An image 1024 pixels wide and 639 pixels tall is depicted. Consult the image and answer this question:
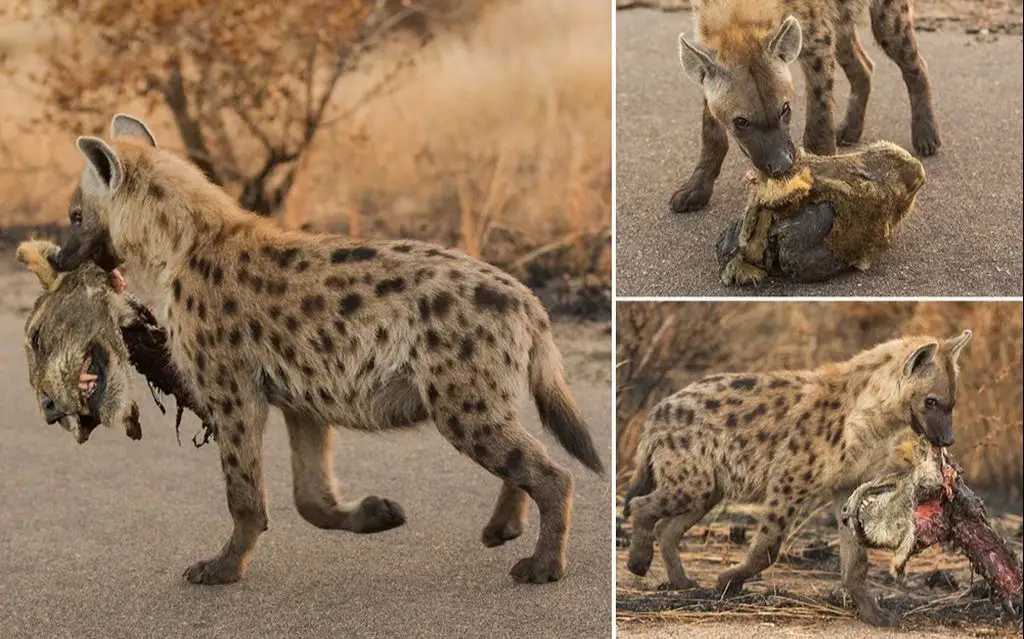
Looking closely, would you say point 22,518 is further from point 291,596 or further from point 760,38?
point 760,38

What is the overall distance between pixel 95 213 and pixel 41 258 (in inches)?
8.2

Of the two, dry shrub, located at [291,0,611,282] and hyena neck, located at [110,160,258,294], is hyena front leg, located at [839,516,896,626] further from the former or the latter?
dry shrub, located at [291,0,611,282]

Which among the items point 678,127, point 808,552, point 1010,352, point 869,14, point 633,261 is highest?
point 869,14

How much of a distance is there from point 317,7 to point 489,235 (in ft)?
5.50

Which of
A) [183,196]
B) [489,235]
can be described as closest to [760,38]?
[183,196]

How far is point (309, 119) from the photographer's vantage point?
28.1 ft

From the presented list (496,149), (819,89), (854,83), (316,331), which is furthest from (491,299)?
(496,149)

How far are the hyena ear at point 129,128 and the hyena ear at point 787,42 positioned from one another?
6.40 ft

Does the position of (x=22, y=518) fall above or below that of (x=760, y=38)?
below

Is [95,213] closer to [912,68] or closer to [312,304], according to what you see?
[312,304]

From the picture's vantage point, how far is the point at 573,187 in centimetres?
835

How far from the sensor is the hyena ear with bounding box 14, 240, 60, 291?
486cm

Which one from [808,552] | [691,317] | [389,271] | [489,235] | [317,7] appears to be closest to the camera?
[389,271]

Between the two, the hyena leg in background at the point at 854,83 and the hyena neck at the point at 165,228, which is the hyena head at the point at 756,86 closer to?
the hyena leg in background at the point at 854,83
